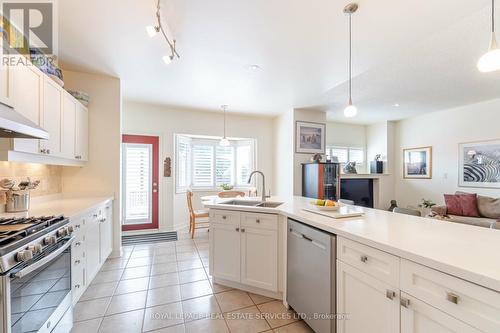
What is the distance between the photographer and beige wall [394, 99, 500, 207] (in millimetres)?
4209

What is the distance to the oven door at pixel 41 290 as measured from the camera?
115 cm

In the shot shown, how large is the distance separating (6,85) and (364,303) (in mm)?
2782

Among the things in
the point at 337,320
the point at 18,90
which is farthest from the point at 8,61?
the point at 337,320

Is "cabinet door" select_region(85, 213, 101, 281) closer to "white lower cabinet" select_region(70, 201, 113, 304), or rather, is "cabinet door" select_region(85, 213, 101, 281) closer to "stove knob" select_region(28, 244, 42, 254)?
"white lower cabinet" select_region(70, 201, 113, 304)

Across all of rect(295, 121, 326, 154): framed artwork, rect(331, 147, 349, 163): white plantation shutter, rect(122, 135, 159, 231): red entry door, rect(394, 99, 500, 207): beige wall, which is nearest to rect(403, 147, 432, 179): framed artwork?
rect(394, 99, 500, 207): beige wall

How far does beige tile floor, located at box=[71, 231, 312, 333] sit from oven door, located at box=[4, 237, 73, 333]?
432mm

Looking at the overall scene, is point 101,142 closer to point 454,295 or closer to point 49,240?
point 49,240

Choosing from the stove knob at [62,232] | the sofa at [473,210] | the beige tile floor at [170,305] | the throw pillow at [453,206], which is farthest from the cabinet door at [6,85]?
the throw pillow at [453,206]

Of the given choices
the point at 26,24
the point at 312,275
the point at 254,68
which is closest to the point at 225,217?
the point at 312,275

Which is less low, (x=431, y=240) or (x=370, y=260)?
(x=431, y=240)

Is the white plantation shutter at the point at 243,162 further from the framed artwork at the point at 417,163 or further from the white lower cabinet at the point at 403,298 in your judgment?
the white lower cabinet at the point at 403,298

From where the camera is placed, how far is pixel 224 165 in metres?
5.40

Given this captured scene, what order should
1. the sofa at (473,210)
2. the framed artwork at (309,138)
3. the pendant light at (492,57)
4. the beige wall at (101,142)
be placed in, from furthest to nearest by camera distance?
the framed artwork at (309,138) → the sofa at (473,210) → the beige wall at (101,142) → the pendant light at (492,57)

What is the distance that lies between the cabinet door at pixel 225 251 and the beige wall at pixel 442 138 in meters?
5.04
